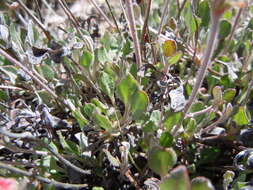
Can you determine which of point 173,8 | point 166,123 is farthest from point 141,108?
point 173,8

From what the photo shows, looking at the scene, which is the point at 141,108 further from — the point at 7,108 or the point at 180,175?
the point at 7,108

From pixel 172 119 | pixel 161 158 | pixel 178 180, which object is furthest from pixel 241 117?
pixel 178 180

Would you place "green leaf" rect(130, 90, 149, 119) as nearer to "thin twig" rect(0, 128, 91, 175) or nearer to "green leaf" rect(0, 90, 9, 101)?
"thin twig" rect(0, 128, 91, 175)

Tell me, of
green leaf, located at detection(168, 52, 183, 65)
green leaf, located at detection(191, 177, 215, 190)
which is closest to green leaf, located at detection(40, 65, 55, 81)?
green leaf, located at detection(168, 52, 183, 65)

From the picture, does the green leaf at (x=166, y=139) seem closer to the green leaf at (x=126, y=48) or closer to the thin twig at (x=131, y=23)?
the thin twig at (x=131, y=23)

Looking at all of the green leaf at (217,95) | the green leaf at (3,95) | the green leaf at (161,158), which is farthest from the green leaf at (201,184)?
the green leaf at (3,95)
